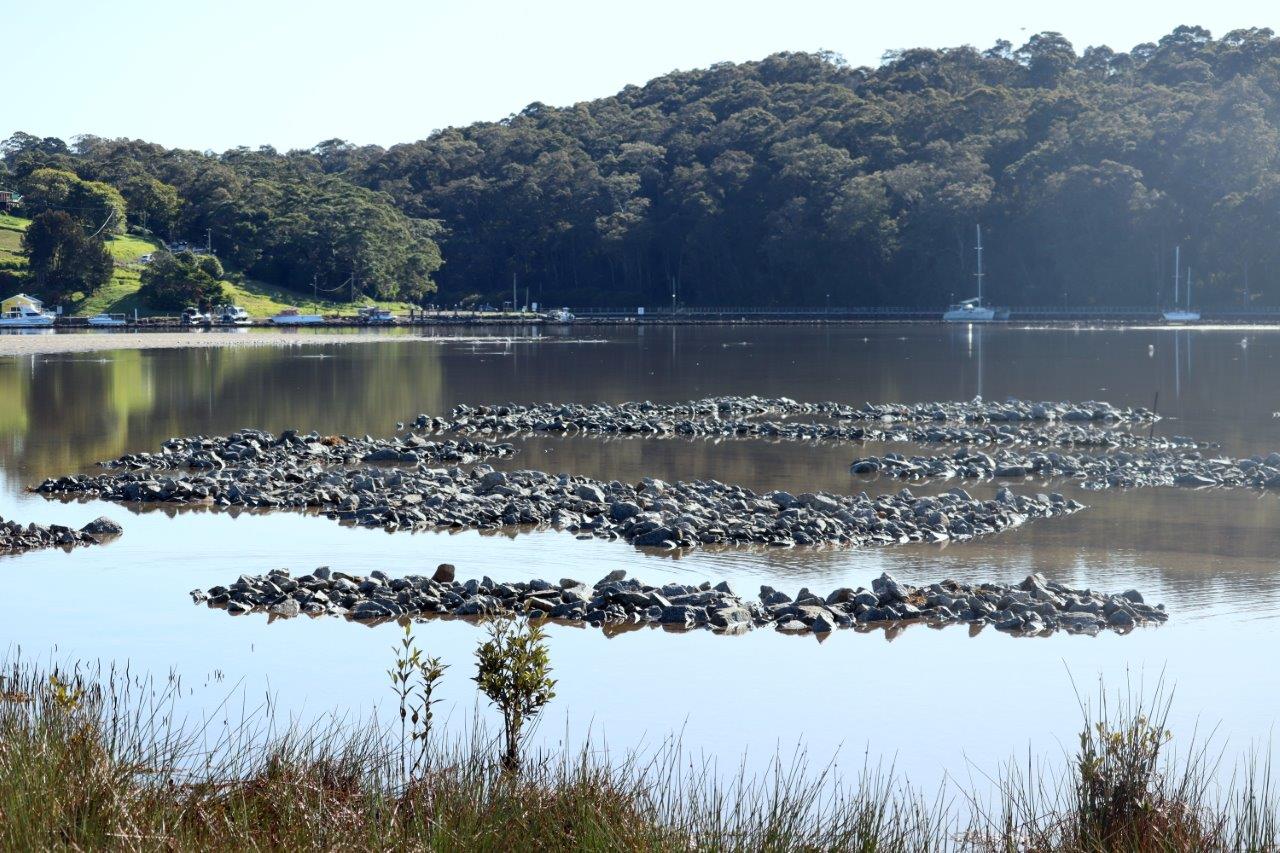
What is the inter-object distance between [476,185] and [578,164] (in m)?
10.3

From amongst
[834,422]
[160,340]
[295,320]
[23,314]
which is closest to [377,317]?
[295,320]

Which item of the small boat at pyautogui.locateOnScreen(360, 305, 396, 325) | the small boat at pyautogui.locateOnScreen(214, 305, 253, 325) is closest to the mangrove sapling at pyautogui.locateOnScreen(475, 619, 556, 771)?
the small boat at pyautogui.locateOnScreen(214, 305, 253, 325)

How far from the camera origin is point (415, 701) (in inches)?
384

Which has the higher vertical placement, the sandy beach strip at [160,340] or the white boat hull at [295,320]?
the white boat hull at [295,320]

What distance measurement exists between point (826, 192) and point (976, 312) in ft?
52.9

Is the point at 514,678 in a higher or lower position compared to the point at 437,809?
higher

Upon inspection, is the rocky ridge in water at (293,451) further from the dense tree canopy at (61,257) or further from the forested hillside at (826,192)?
the dense tree canopy at (61,257)

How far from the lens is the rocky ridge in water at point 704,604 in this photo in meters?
12.2

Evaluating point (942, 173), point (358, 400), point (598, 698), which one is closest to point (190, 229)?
point (942, 173)

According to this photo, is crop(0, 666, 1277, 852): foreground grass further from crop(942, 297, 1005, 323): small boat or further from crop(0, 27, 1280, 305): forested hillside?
crop(0, 27, 1280, 305): forested hillside

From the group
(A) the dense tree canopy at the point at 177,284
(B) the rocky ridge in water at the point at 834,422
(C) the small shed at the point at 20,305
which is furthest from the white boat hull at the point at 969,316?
(B) the rocky ridge in water at the point at 834,422

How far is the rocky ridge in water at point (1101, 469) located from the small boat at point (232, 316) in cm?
8125

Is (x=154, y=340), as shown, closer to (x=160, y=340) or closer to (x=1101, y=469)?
(x=160, y=340)

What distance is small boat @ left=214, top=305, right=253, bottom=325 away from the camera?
97938 millimetres
